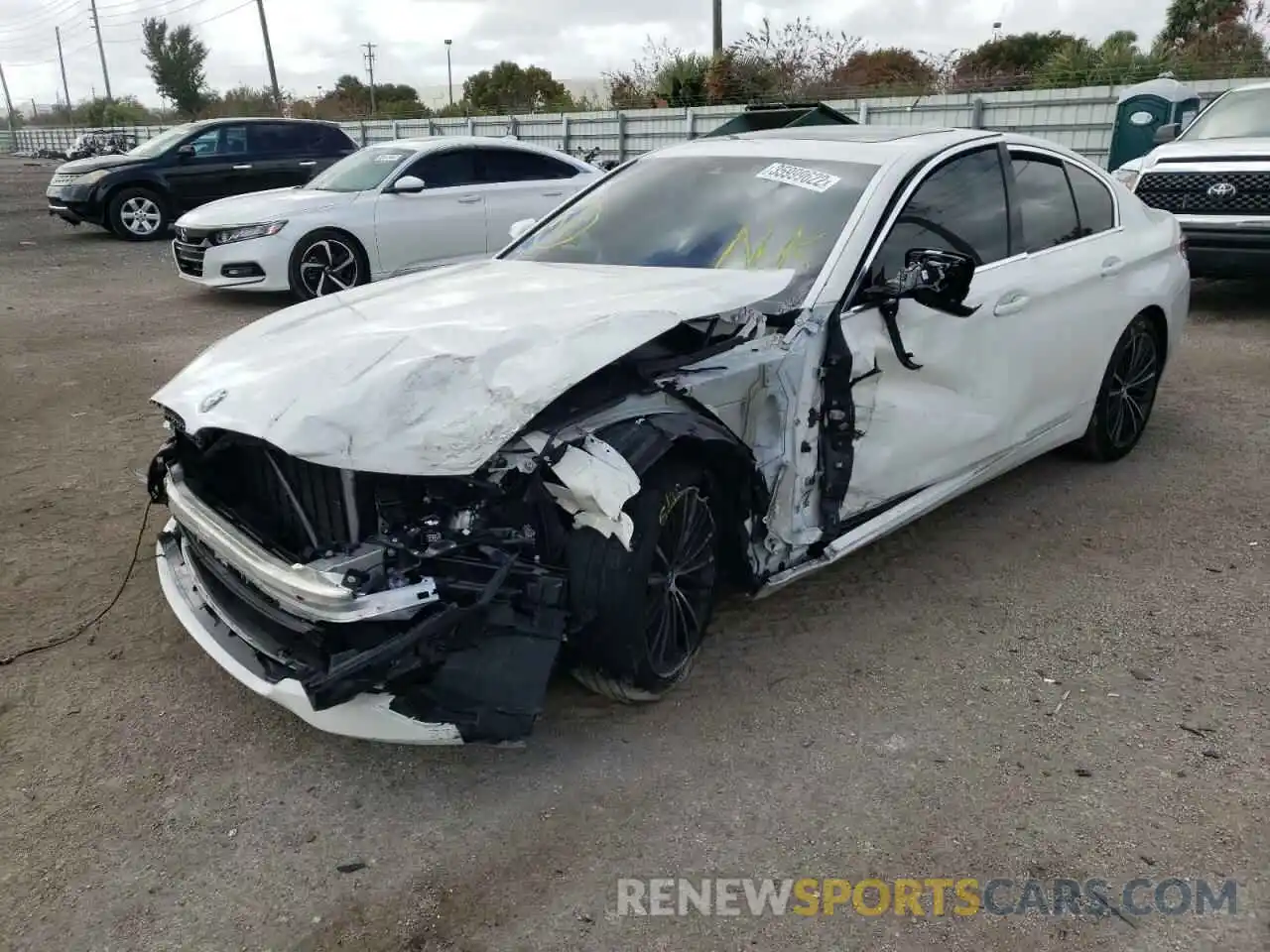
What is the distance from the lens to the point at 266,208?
31.3 feet

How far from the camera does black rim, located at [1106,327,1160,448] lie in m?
4.95

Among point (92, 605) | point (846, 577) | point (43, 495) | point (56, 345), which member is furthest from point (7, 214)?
point (846, 577)

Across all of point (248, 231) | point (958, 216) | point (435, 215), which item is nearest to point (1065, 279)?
point (958, 216)

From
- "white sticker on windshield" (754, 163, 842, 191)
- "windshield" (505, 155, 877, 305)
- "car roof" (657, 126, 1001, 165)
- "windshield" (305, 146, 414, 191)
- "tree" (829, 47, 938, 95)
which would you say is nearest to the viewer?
"windshield" (505, 155, 877, 305)

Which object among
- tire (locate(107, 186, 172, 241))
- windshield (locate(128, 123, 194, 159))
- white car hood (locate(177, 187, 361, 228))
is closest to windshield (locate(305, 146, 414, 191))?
white car hood (locate(177, 187, 361, 228))

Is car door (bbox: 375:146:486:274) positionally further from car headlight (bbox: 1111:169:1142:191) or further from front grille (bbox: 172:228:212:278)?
car headlight (bbox: 1111:169:1142:191)

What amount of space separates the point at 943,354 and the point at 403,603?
2.25m

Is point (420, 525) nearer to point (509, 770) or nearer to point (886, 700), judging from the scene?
point (509, 770)

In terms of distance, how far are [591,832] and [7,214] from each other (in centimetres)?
2145

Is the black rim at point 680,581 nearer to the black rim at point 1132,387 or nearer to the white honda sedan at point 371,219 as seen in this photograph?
the black rim at point 1132,387

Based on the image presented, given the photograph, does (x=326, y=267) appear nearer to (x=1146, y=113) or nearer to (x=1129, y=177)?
(x=1129, y=177)

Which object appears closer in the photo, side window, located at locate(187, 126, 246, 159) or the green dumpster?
the green dumpster

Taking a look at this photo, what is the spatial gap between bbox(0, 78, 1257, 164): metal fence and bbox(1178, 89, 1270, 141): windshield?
89.8 inches

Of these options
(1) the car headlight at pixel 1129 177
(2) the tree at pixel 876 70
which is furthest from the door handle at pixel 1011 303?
(2) the tree at pixel 876 70
